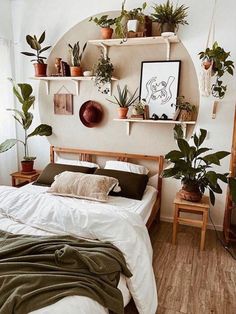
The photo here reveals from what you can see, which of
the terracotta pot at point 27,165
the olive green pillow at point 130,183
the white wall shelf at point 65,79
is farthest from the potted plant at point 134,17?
the terracotta pot at point 27,165

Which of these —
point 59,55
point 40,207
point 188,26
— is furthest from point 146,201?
point 59,55

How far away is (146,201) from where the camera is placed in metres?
2.73

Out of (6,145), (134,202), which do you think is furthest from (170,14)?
(6,145)

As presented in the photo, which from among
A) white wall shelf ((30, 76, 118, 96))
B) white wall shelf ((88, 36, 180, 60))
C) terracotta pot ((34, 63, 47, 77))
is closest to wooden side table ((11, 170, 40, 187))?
white wall shelf ((30, 76, 118, 96))

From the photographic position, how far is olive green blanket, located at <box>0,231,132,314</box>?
1196mm

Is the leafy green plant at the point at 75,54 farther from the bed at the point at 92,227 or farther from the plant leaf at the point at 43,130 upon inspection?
the bed at the point at 92,227

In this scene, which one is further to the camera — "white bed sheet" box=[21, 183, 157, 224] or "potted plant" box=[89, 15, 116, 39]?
"potted plant" box=[89, 15, 116, 39]

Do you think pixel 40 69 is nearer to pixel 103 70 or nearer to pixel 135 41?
pixel 103 70

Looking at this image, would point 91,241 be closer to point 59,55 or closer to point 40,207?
point 40,207

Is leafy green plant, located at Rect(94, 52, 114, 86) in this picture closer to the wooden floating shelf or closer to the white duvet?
the wooden floating shelf

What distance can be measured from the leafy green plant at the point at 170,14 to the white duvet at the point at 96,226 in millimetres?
2054

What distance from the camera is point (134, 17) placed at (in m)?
2.85

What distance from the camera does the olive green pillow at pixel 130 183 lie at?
2791 mm

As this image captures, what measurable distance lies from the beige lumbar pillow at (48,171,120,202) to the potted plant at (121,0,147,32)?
1694 millimetres
